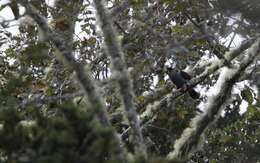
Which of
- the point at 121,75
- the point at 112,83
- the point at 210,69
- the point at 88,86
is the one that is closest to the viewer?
the point at 88,86

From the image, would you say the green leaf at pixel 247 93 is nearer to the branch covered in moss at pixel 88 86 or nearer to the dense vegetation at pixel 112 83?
the dense vegetation at pixel 112 83

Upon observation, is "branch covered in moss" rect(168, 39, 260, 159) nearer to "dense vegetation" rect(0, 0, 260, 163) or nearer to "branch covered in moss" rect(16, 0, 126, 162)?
"dense vegetation" rect(0, 0, 260, 163)

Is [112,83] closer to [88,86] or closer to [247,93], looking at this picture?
[88,86]

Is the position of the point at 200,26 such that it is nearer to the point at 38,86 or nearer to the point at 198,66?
the point at 198,66

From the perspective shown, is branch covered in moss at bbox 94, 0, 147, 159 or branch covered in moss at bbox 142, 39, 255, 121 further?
branch covered in moss at bbox 142, 39, 255, 121

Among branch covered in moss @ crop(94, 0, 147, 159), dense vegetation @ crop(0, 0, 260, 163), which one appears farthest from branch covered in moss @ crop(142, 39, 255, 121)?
branch covered in moss @ crop(94, 0, 147, 159)

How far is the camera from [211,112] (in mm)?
3131

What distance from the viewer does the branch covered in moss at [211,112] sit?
120 inches

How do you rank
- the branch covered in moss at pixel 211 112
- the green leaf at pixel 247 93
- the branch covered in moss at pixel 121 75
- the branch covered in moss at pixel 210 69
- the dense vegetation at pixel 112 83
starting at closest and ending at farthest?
the dense vegetation at pixel 112 83 → the branch covered in moss at pixel 121 75 → the branch covered in moss at pixel 211 112 → the branch covered in moss at pixel 210 69 → the green leaf at pixel 247 93

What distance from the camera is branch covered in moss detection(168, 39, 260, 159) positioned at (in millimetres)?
3042

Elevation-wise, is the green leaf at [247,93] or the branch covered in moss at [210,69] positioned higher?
the branch covered in moss at [210,69]

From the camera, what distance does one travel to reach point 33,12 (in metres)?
2.71

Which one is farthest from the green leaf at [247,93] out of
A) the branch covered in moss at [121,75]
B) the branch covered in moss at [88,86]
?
the branch covered in moss at [88,86]

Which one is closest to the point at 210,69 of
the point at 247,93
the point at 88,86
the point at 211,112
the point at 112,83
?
the point at 247,93
